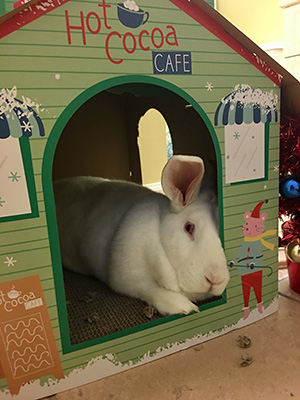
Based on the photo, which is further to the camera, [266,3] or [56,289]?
[266,3]

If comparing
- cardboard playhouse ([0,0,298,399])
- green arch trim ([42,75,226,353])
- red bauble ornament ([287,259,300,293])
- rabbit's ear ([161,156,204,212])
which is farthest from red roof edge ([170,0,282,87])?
red bauble ornament ([287,259,300,293])

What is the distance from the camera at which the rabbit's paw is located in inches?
30.7

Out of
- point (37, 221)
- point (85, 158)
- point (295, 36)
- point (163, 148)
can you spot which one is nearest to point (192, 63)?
point (37, 221)

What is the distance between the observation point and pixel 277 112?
847 mm

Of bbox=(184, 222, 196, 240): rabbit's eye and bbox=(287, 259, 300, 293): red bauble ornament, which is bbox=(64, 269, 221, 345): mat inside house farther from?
bbox=(287, 259, 300, 293): red bauble ornament

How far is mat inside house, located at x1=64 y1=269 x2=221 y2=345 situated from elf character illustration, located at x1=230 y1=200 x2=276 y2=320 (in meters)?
0.09

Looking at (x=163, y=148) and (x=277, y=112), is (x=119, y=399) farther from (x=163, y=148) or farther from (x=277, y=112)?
(x=163, y=148)

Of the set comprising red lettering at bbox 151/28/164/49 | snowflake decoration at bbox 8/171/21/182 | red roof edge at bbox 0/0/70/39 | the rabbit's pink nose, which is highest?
red roof edge at bbox 0/0/70/39

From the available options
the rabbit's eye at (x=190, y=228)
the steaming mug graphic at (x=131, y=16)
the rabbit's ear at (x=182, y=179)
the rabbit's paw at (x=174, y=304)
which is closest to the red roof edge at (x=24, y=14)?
the steaming mug graphic at (x=131, y=16)

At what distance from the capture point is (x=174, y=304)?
30.8 inches

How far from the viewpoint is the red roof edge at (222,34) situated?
705 mm

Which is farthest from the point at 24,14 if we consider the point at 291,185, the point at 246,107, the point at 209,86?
the point at 291,185

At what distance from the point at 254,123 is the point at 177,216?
0.26 metres

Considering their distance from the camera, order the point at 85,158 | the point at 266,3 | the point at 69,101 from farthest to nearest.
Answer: the point at 266,3 < the point at 85,158 < the point at 69,101
